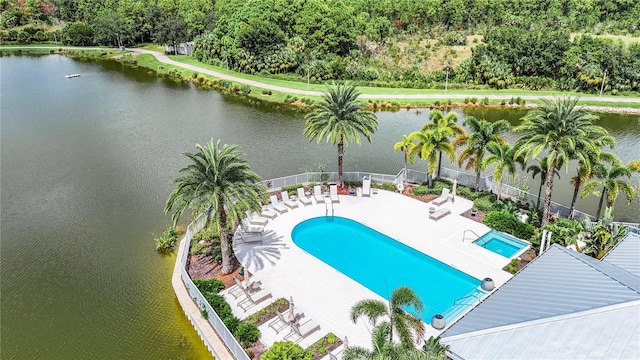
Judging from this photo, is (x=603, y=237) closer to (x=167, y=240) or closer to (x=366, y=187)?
(x=366, y=187)

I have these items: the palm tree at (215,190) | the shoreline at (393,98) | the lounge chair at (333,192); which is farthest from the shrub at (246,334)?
the shoreline at (393,98)

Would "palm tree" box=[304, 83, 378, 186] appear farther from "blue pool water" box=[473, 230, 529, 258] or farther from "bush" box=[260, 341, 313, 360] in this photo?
"bush" box=[260, 341, 313, 360]

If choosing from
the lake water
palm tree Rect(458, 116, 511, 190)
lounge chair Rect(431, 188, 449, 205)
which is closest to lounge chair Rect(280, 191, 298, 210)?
the lake water

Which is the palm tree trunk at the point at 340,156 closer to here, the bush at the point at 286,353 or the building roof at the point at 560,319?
the bush at the point at 286,353

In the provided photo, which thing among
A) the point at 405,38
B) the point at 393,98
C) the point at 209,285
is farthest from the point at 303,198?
the point at 405,38

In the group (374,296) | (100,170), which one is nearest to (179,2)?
(100,170)

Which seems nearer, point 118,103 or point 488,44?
point 118,103

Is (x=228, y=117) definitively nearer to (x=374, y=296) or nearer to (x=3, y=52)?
(x=374, y=296)

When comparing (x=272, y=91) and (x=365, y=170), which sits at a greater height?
(x=272, y=91)
